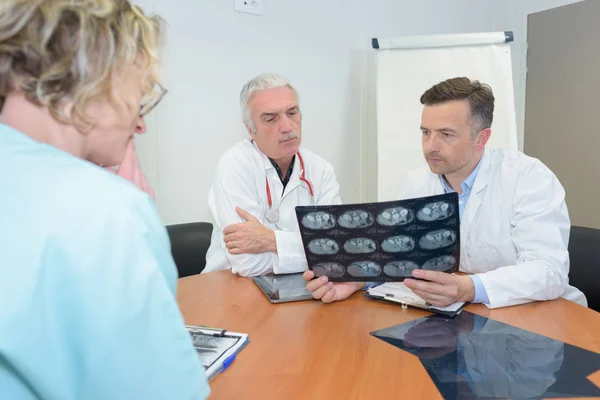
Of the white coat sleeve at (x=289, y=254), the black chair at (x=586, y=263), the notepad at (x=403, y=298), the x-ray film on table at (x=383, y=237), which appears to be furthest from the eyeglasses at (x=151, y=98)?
the black chair at (x=586, y=263)

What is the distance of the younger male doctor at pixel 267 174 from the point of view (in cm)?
199

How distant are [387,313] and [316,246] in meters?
0.27

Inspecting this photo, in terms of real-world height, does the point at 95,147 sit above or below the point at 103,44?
below

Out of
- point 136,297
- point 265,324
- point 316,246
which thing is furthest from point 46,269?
point 316,246

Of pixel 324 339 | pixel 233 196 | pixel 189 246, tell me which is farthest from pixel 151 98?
pixel 189 246

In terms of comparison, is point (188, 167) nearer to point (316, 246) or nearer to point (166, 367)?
point (316, 246)

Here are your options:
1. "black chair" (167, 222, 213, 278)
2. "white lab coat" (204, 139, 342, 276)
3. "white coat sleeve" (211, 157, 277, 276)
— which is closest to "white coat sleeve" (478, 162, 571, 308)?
"white lab coat" (204, 139, 342, 276)

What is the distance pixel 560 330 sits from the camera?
48.6 inches

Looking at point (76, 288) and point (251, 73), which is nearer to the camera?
point (76, 288)

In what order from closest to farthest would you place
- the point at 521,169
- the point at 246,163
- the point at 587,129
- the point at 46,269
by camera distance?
1. the point at 46,269
2. the point at 521,169
3. the point at 246,163
4. the point at 587,129

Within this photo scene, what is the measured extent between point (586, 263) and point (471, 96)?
752 mm

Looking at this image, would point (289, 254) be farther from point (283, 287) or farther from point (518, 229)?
point (518, 229)

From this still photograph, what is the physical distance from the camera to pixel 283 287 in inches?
63.6

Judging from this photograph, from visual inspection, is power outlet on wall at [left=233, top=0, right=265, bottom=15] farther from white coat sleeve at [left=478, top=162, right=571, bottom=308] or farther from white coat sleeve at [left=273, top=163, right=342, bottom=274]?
white coat sleeve at [left=478, top=162, right=571, bottom=308]
